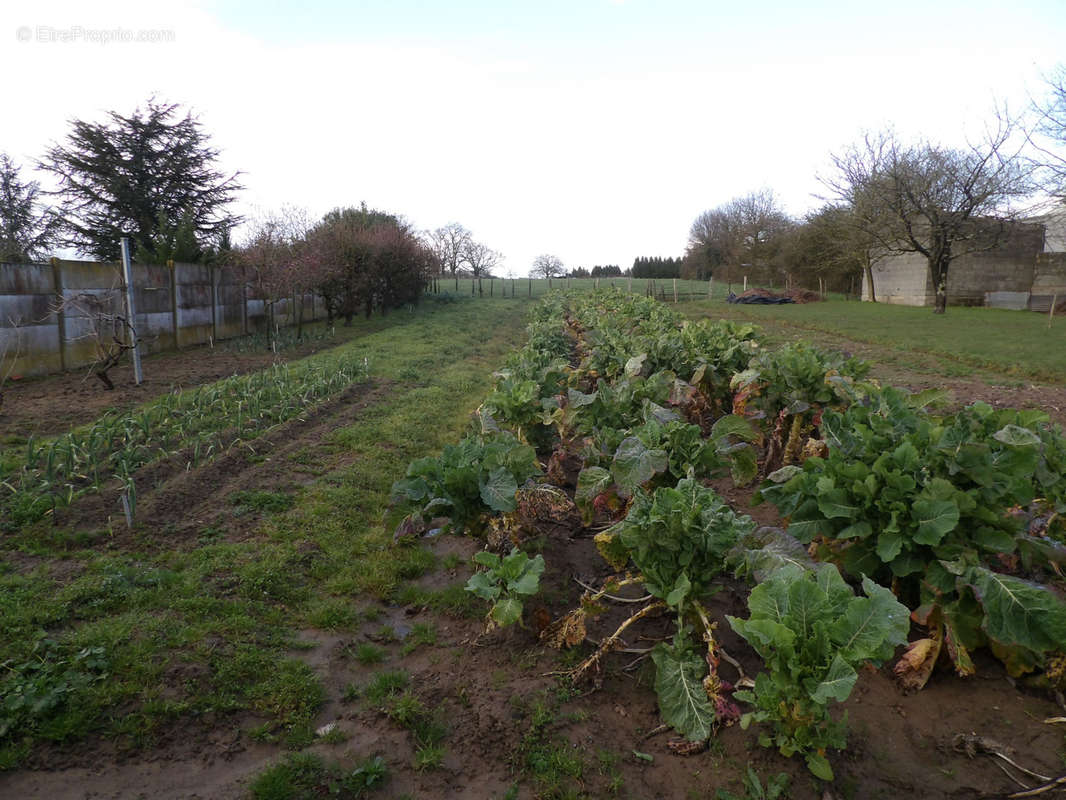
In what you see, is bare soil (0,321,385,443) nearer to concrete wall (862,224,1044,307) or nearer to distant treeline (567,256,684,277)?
concrete wall (862,224,1044,307)

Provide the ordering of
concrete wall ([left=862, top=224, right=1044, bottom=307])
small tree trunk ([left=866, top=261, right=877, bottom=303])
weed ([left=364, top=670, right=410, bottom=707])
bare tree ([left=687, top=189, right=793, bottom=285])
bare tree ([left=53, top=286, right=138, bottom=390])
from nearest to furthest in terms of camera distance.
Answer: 1. weed ([left=364, top=670, right=410, bottom=707])
2. bare tree ([left=53, top=286, right=138, bottom=390])
3. concrete wall ([left=862, top=224, right=1044, bottom=307])
4. small tree trunk ([left=866, top=261, right=877, bottom=303])
5. bare tree ([left=687, top=189, right=793, bottom=285])

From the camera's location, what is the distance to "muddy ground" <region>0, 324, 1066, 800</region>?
2375mm

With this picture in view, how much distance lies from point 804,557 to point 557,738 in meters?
1.32

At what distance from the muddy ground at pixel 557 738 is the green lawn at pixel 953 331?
11073mm

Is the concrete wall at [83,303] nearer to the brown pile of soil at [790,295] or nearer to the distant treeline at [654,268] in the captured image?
the brown pile of soil at [790,295]

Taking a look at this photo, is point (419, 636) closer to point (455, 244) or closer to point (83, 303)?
point (83, 303)

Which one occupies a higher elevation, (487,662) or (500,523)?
(500,523)

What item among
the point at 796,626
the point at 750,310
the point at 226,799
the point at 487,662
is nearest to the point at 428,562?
the point at 487,662

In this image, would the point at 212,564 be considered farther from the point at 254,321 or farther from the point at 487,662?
the point at 254,321

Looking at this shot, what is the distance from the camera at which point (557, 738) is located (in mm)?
2617

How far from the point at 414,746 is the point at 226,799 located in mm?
702

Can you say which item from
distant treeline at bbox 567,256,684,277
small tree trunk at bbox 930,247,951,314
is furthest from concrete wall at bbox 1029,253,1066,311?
distant treeline at bbox 567,256,684,277

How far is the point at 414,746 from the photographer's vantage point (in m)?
2.62

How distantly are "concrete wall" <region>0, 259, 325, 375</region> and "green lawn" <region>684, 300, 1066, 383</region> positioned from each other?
1602cm
